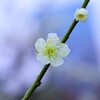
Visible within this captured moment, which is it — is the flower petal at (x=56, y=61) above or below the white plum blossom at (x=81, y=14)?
below

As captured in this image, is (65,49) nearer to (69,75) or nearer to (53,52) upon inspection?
(53,52)

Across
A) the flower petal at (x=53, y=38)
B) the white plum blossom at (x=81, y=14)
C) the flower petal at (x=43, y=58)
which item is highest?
the white plum blossom at (x=81, y=14)

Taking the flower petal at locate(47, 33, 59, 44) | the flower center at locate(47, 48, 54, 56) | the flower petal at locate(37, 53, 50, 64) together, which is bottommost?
the flower petal at locate(37, 53, 50, 64)

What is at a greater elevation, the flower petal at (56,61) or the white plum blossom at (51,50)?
the white plum blossom at (51,50)

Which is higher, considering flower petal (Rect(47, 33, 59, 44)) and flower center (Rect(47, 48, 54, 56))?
flower petal (Rect(47, 33, 59, 44))

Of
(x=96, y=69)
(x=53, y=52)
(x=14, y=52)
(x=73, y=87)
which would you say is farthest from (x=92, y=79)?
(x=53, y=52)

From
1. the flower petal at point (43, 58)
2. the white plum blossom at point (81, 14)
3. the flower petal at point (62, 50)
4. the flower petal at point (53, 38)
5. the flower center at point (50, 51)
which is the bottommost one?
the flower petal at point (43, 58)
